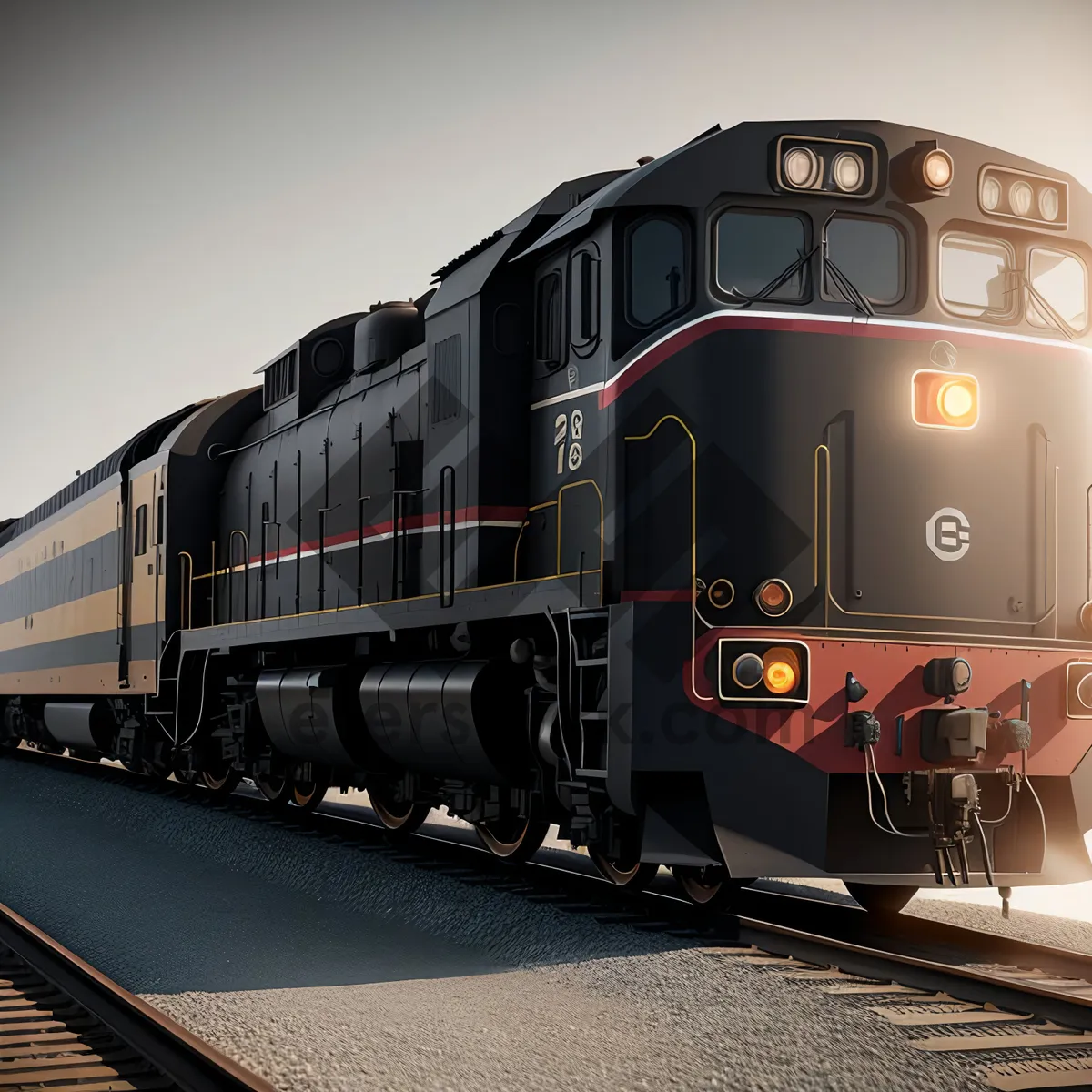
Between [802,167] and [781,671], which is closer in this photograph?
[781,671]

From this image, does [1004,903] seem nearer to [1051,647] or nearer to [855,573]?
[1051,647]

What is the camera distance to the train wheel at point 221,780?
1308 centimetres

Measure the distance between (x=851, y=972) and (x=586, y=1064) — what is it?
1.67 meters

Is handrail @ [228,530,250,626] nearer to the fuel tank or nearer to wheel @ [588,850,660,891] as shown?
the fuel tank

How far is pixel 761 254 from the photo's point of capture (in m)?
6.50

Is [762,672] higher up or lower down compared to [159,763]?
higher up

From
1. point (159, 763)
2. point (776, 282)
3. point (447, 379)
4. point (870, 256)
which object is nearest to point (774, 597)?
point (776, 282)

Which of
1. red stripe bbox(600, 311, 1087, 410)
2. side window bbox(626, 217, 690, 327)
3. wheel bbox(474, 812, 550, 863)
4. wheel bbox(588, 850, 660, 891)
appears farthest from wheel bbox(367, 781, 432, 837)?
side window bbox(626, 217, 690, 327)

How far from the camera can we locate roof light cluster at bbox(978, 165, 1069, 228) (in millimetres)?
6754

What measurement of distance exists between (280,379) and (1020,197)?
7.19m

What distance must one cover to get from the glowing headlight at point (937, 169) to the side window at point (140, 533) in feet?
31.1

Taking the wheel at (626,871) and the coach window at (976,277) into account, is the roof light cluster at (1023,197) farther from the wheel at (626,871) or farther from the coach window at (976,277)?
the wheel at (626,871)

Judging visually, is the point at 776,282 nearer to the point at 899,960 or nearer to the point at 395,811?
the point at 899,960

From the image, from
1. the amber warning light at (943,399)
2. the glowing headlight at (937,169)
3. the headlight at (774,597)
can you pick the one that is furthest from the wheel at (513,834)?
the glowing headlight at (937,169)
